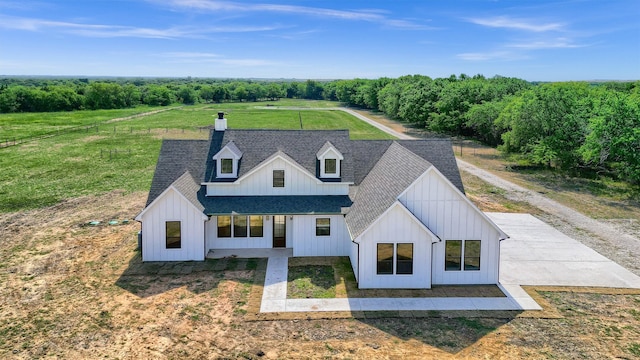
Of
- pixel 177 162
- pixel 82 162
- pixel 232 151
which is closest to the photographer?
pixel 232 151

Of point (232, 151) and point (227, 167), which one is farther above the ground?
point (232, 151)

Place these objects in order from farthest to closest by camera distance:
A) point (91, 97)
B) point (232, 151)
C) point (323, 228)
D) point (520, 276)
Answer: point (91, 97)
point (232, 151)
point (323, 228)
point (520, 276)

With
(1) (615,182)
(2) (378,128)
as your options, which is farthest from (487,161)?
(2) (378,128)

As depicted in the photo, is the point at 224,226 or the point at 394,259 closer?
the point at 394,259

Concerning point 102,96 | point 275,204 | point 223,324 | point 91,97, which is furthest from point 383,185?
point 102,96

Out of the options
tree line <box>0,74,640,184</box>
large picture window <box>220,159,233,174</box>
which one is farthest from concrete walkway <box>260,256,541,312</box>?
tree line <box>0,74,640,184</box>

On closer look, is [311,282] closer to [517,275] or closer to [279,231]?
[279,231]

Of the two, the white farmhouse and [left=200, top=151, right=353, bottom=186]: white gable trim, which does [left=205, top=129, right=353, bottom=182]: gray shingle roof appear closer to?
the white farmhouse
